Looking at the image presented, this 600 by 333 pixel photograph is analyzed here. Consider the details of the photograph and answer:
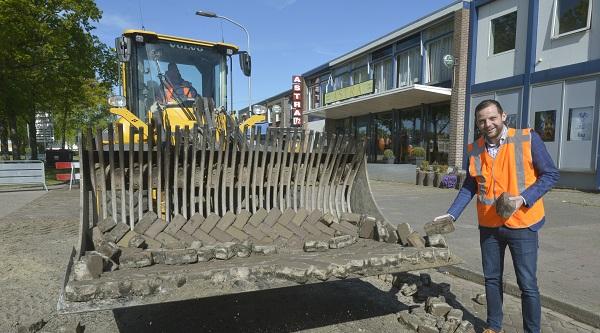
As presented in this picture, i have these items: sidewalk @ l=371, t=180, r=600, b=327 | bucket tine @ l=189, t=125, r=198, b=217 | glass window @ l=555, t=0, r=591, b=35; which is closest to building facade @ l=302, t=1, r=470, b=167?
glass window @ l=555, t=0, r=591, b=35

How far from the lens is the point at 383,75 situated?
2025 centimetres

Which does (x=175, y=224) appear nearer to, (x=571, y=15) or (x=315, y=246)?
(x=315, y=246)

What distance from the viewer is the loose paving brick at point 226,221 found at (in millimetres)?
3725

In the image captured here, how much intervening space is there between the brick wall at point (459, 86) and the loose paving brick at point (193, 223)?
43.4 ft

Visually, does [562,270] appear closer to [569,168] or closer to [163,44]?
[163,44]

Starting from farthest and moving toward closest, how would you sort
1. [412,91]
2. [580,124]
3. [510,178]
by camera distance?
[412,91] < [580,124] < [510,178]

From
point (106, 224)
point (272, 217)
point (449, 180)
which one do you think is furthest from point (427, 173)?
point (106, 224)

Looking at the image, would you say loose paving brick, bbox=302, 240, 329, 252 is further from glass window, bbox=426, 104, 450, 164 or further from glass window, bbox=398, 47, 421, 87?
glass window, bbox=398, 47, 421, 87

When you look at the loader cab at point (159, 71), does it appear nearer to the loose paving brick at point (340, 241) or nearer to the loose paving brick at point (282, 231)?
the loose paving brick at point (282, 231)

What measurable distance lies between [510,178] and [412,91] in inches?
525

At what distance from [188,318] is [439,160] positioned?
14.6m

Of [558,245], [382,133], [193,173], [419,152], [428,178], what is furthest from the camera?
[382,133]

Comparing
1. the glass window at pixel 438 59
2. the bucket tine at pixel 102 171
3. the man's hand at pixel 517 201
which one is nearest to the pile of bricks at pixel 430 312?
the man's hand at pixel 517 201

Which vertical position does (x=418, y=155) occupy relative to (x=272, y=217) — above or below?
above
